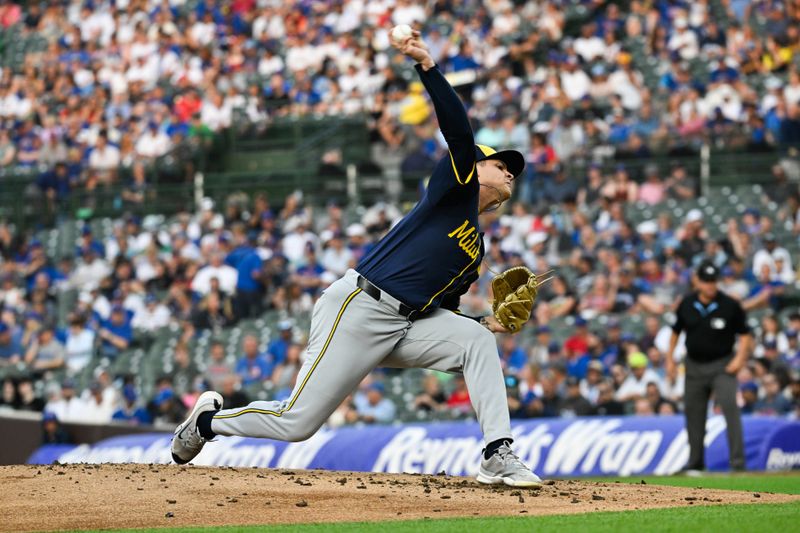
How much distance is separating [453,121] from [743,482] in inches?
174

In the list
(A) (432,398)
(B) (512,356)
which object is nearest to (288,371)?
(A) (432,398)

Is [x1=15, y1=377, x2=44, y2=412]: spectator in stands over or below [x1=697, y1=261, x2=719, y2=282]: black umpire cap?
below

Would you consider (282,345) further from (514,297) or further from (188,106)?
(514,297)

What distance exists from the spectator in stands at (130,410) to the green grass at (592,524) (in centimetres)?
1152

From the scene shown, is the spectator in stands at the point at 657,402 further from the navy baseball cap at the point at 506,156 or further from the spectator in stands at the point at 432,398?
the navy baseball cap at the point at 506,156

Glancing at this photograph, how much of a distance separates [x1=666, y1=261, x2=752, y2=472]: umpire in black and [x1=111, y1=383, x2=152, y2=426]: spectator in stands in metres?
7.83

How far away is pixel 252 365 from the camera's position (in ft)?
55.7

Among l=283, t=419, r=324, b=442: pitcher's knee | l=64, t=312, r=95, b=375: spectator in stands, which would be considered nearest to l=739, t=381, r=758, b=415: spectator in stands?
l=283, t=419, r=324, b=442: pitcher's knee

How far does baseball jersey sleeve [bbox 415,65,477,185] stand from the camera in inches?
258

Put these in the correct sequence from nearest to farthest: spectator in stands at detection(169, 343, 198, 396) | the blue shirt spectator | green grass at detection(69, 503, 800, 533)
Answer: green grass at detection(69, 503, 800, 533) → spectator in stands at detection(169, 343, 198, 396) → the blue shirt spectator

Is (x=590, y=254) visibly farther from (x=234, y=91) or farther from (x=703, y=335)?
(x=234, y=91)

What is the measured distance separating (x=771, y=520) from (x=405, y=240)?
2320 mm

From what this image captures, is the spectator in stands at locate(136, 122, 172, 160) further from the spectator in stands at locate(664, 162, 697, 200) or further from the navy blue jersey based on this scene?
the navy blue jersey

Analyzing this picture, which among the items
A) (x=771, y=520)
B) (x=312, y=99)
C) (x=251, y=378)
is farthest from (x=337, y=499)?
(x=312, y=99)
